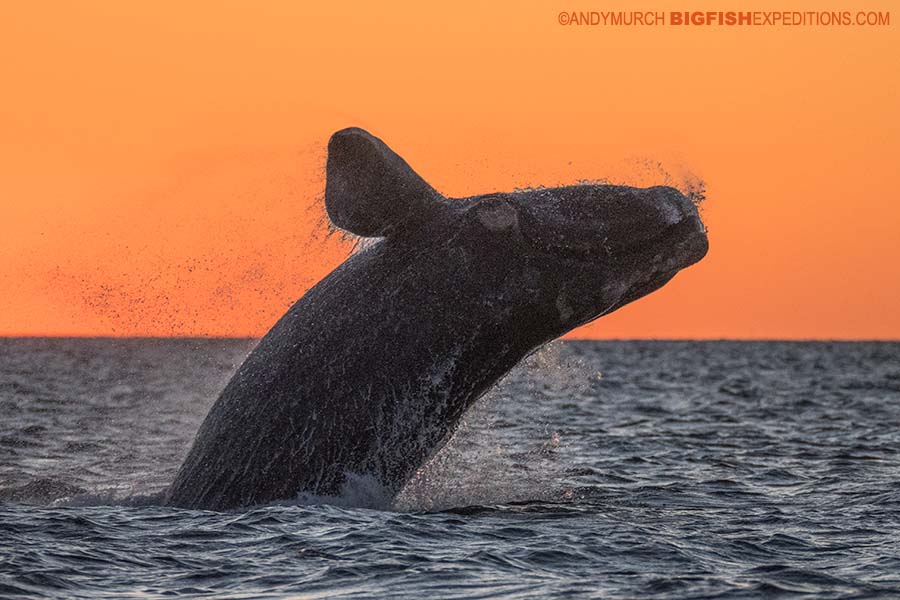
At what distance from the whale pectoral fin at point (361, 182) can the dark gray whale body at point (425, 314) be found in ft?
0.08

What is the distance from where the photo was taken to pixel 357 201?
882 cm

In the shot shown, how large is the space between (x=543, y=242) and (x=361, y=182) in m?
1.28

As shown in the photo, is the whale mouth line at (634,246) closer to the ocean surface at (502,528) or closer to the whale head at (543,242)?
the whale head at (543,242)

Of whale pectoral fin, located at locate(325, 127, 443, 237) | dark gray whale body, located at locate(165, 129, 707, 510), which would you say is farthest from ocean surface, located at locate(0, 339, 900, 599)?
whale pectoral fin, located at locate(325, 127, 443, 237)

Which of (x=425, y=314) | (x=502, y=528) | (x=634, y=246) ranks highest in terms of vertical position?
(x=634, y=246)

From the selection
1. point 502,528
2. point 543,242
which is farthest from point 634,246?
point 502,528

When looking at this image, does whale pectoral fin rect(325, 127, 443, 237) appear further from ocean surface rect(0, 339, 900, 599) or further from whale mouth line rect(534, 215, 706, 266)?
ocean surface rect(0, 339, 900, 599)

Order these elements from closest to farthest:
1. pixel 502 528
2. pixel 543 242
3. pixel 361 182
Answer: pixel 361 182
pixel 543 242
pixel 502 528

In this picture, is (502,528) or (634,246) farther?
(502,528)

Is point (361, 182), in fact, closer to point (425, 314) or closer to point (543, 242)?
point (425, 314)

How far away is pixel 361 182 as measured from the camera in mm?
8844

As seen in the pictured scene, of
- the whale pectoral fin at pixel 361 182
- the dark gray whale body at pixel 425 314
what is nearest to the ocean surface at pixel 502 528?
the dark gray whale body at pixel 425 314

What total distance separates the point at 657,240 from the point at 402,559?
2.72 metres

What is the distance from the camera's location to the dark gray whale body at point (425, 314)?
9.09 metres
